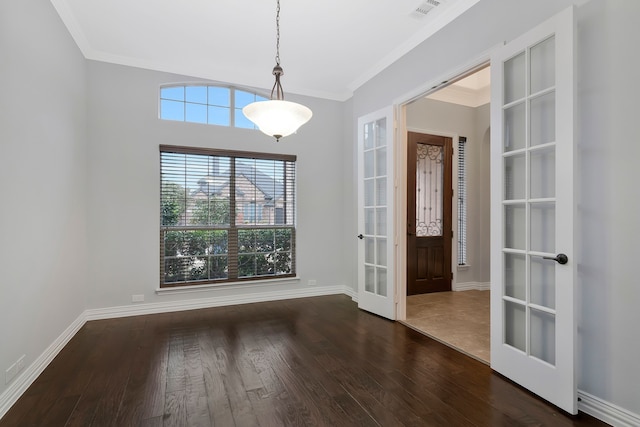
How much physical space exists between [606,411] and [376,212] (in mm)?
2696

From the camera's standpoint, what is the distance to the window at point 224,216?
4.25 meters

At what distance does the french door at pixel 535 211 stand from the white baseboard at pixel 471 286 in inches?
113

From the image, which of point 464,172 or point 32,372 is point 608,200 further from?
point 32,372

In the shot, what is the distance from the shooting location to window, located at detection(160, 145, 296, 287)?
4.25 meters

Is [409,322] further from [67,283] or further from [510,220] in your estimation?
[67,283]

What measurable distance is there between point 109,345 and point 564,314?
12.8 ft

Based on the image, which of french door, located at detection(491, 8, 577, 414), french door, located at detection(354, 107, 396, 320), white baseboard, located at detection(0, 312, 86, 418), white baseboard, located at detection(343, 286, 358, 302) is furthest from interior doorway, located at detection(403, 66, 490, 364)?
white baseboard, located at detection(0, 312, 86, 418)

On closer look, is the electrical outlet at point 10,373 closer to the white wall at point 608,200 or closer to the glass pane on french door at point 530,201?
the glass pane on french door at point 530,201

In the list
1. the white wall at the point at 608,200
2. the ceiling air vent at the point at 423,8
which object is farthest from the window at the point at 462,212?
the white wall at the point at 608,200

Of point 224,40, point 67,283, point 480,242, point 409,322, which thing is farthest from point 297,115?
point 480,242

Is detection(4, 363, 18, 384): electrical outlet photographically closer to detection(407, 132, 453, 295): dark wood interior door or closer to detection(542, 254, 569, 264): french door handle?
detection(542, 254, 569, 264): french door handle

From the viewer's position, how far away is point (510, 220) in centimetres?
248

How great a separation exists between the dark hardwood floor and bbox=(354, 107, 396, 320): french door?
0.51m

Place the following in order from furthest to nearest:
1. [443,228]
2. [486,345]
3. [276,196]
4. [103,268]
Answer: [443,228] < [276,196] < [103,268] < [486,345]
